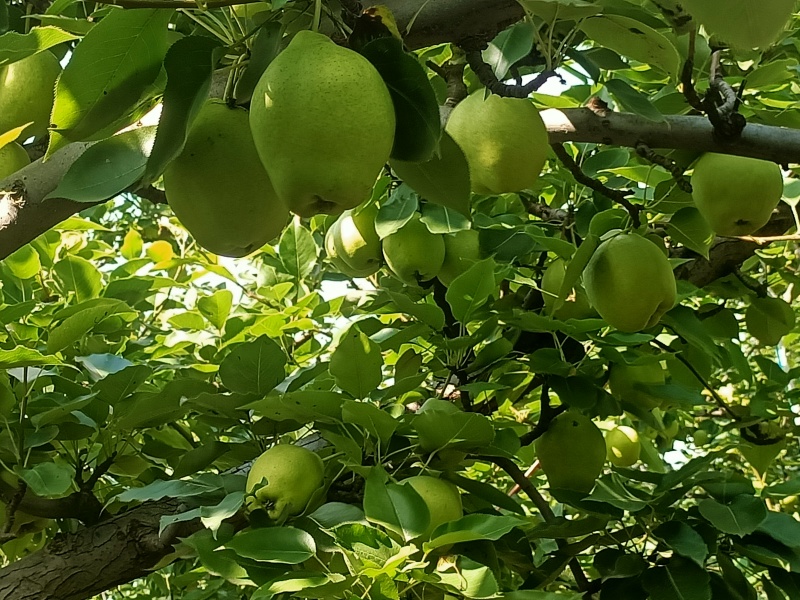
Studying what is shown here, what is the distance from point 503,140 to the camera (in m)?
1.06

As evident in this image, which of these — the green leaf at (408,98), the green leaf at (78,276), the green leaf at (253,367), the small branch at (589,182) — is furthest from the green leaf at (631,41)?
the green leaf at (78,276)

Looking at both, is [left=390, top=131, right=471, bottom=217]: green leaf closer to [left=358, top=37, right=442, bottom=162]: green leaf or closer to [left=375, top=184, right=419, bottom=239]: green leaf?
[left=358, top=37, right=442, bottom=162]: green leaf

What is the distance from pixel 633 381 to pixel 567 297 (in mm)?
213

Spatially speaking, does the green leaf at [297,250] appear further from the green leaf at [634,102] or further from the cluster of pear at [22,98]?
the green leaf at [634,102]

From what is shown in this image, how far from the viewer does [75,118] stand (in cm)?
68

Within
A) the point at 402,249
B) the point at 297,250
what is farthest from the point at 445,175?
the point at 297,250

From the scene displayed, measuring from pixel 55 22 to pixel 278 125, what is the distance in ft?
1.55

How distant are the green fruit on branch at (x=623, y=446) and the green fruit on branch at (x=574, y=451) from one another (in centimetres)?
45

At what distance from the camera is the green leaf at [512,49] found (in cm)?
112

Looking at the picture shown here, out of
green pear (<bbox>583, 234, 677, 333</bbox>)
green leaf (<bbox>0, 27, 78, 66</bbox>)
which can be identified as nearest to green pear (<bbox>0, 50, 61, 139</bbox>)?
green leaf (<bbox>0, 27, 78, 66</bbox>)

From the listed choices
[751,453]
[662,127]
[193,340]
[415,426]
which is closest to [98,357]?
[193,340]

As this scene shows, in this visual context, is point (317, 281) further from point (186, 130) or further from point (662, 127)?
point (186, 130)

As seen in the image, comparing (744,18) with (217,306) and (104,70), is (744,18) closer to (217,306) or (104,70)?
(104,70)

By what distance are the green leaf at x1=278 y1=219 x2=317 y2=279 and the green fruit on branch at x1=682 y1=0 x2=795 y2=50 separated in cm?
130
